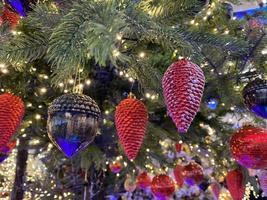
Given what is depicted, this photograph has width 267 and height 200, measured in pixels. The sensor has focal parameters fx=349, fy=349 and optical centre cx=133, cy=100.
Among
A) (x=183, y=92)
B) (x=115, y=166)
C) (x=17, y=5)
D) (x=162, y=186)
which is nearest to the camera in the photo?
(x=183, y=92)

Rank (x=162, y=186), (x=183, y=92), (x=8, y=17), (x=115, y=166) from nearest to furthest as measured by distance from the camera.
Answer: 1. (x=183, y=92)
2. (x=8, y=17)
3. (x=162, y=186)
4. (x=115, y=166)

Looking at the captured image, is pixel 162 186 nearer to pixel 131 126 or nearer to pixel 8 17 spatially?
pixel 131 126

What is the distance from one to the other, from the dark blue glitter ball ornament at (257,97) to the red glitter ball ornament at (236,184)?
60 cm

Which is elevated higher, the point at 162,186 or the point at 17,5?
the point at 17,5

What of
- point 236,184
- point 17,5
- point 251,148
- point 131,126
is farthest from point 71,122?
point 236,184

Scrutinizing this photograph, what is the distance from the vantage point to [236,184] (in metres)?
1.25

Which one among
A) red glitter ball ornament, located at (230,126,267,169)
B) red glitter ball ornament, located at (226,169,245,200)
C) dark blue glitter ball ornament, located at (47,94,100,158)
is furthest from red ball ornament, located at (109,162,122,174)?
dark blue glitter ball ornament, located at (47,94,100,158)

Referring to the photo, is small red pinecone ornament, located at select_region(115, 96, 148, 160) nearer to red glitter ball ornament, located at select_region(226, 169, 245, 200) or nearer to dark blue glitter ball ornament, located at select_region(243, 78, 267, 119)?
dark blue glitter ball ornament, located at select_region(243, 78, 267, 119)

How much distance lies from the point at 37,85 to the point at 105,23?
2.42 ft

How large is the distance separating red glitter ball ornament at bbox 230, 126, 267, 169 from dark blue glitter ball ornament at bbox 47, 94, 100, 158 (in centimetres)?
43

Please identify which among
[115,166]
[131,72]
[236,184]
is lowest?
[236,184]

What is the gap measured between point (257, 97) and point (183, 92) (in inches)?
8.8

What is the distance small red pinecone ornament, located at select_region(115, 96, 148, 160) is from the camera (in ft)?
2.29

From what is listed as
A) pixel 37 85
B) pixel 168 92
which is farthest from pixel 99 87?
pixel 168 92
